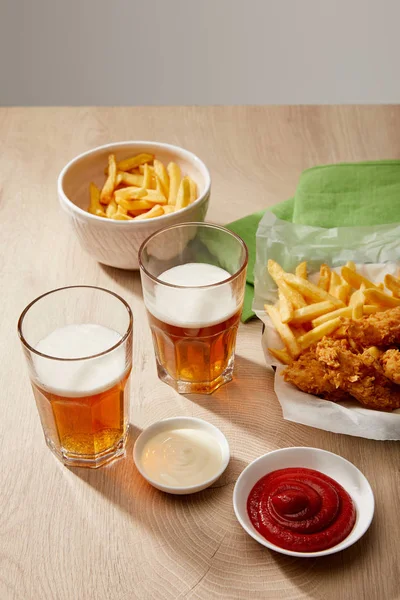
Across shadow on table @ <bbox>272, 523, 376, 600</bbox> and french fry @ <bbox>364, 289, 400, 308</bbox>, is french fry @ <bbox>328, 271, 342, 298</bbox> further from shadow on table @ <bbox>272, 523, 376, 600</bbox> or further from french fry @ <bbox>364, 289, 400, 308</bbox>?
shadow on table @ <bbox>272, 523, 376, 600</bbox>

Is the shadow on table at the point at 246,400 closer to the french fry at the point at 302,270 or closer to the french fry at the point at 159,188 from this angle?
the french fry at the point at 302,270

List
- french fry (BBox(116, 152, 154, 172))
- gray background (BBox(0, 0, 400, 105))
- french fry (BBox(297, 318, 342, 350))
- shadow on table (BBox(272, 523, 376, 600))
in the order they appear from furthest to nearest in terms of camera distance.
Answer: gray background (BBox(0, 0, 400, 105)), french fry (BBox(116, 152, 154, 172)), french fry (BBox(297, 318, 342, 350)), shadow on table (BBox(272, 523, 376, 600))

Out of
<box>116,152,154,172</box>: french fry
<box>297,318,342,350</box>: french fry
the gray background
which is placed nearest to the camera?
<box>297,318,342,350</box>: french fry

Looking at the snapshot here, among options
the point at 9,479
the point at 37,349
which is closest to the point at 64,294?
the point at 37,349

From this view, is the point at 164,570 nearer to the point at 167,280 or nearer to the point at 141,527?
the point at 141,527

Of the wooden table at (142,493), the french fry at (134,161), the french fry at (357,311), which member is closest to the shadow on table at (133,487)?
the wooden table at (142,493)

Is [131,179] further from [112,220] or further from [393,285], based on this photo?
[393,285]

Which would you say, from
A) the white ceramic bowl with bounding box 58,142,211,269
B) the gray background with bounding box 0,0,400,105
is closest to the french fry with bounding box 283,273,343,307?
the white ceramic bowl with bounding box 58,142,211,269
